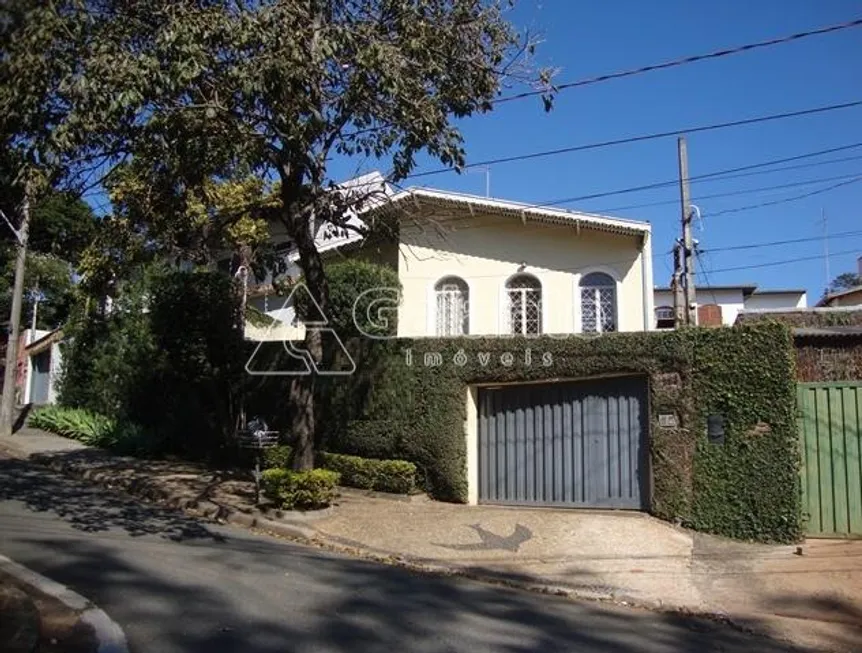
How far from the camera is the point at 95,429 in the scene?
19.1 meters

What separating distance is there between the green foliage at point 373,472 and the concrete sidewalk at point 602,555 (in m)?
0.21

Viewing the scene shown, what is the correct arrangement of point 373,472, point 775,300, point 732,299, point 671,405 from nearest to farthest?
1. point 671,405
2. point 373,472
3. point 732,299
4. point 775,300

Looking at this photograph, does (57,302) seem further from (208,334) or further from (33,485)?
(33,485)

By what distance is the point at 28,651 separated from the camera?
538 centimetres

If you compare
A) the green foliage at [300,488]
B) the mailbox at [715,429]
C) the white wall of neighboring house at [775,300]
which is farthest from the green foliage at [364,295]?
the white wall of neighboring house at [775,300]

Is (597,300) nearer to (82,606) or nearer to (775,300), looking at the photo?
(82,606)

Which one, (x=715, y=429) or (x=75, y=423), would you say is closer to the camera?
(x=715, y=429)

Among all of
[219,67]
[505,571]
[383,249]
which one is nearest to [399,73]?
[219,67]

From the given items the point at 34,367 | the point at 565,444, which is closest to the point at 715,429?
the point at 565,444

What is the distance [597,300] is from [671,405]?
828 centimetres

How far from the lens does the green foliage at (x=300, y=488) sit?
37.7ft

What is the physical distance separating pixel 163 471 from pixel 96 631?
950cm

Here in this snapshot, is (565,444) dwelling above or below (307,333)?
below

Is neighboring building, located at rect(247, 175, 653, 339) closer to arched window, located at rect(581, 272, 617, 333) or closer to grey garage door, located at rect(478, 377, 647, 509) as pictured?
arched window, located at rect(581, 272, 617, 333)
